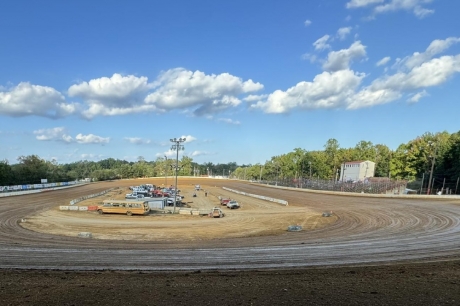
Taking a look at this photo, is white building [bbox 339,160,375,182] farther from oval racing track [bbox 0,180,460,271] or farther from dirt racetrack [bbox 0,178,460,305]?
oval racing track [bbox 0,180,460,271]

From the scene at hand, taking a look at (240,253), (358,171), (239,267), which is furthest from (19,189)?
(358,171)

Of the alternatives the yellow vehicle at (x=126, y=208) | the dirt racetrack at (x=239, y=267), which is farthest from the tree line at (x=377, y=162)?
the dirt racetrack at (x=239, y=267)

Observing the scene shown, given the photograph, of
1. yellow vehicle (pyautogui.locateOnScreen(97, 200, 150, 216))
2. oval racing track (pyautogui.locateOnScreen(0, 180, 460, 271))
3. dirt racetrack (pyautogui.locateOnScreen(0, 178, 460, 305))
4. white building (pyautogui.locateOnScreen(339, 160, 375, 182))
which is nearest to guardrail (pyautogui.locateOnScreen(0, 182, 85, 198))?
yellow vehicle (pyautogui.locateOnScreen(97, 200, 150, 216))

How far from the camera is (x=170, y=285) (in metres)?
11.4

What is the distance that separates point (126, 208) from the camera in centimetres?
5012

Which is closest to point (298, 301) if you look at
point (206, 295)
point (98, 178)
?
point (206, 295)

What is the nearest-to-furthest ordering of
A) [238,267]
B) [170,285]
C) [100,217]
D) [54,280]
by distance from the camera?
[170,285], [54,280], [238,267], [100,217]

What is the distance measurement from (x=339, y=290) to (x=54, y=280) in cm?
1035

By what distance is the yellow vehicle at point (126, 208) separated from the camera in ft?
163

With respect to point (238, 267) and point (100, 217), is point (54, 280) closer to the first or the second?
point (238, 267)

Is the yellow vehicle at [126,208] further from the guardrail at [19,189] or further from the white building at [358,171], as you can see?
the white building at [358,171]

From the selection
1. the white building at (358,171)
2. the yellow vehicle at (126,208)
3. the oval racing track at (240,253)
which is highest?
the white building at (358,171)

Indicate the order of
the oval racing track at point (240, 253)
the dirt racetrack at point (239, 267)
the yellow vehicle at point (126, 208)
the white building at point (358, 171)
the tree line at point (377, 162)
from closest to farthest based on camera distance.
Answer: the dirt racetrack at point (239, 267) → the oval racing track at point (240, 253) → the yellow vehicle at point (126, 208) → the tree line at point (377, 162) → the white building at point (358, 171)

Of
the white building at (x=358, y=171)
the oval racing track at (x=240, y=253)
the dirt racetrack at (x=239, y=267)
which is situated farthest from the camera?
the white building at (x=358, y=171)
